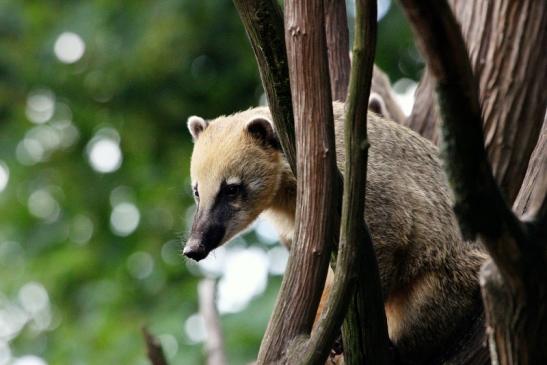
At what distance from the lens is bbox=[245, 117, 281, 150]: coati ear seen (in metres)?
4.96

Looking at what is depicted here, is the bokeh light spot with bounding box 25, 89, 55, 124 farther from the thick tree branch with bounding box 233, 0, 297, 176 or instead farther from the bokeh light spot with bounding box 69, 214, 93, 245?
the thick tree branch with bounding box 233, 0, 297, 176

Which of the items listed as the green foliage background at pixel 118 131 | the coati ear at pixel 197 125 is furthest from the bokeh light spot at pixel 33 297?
the coati ear at pixel 197 125

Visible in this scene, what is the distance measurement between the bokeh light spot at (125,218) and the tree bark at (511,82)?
20.7ft

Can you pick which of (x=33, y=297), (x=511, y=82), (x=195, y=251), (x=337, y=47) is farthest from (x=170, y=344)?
(x=511, y=82)

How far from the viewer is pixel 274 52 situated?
3141 mm

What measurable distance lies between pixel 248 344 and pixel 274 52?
5.10m

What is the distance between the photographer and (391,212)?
4.36 meters

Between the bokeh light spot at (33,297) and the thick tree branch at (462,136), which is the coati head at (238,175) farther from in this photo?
the bokeh light spot at (33,297)

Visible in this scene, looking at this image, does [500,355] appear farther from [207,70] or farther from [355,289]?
[207,70]

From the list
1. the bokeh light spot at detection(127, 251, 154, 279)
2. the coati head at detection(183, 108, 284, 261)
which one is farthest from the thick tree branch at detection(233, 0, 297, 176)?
the bokeh light spot at detection(127, 251, 154, 279)

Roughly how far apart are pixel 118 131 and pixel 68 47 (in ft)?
3.42

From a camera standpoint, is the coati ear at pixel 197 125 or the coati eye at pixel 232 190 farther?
the coati ear at pixel 197 125

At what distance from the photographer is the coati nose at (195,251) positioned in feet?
15.1

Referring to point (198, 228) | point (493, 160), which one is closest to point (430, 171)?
point (493, 160)
